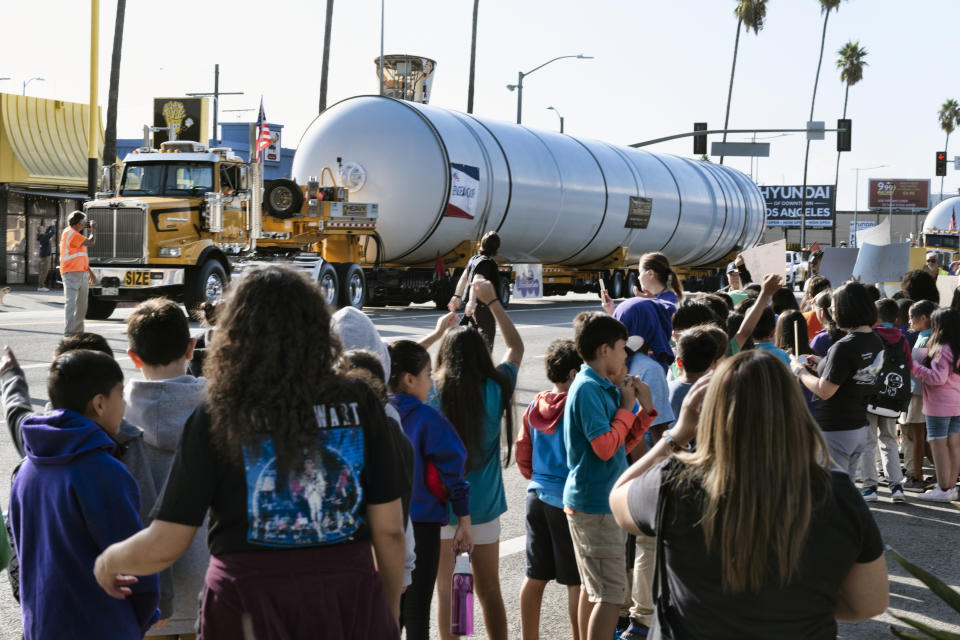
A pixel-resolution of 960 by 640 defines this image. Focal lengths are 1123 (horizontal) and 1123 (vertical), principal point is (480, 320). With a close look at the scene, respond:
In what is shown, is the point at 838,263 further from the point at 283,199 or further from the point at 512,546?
the point at 283,199

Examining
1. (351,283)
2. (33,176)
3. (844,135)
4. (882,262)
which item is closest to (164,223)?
(351,283)

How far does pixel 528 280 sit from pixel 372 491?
83.7 ft

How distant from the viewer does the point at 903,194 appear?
131750 millimetres

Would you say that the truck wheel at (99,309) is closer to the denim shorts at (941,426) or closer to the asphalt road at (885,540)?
the asphalt road at (885,540)

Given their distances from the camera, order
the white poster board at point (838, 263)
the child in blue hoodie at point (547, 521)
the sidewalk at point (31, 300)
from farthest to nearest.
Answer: the sidewalk at point (31, 300) < the white poster board at point (838, 263) < the child in blue hoodie at point (547, 521)

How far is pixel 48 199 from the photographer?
35.1 metres

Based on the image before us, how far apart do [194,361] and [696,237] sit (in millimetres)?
31285

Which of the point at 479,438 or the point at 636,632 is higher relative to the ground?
the point at 479,438

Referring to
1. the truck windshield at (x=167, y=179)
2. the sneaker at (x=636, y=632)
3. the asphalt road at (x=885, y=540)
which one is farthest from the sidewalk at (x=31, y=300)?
the sneaker at (x=636, y=632)

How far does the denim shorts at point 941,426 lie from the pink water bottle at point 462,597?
15.6 feet

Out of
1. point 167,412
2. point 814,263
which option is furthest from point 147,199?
point 167,412

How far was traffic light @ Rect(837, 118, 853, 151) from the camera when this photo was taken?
3756 cm

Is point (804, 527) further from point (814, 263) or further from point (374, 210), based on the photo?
point (374, 210)

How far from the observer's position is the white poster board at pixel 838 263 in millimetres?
12688
